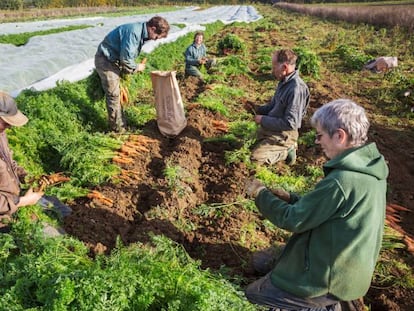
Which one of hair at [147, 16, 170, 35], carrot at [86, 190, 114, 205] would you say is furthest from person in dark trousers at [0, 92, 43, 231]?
hair at [147, 16, 170, 35]

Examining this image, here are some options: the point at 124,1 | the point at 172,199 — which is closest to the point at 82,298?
the point at 172,199

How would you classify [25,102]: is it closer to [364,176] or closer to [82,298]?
[82,298]

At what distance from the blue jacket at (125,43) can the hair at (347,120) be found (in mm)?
4092

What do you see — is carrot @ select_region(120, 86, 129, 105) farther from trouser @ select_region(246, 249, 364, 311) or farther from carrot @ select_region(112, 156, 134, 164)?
trouser @ select_region(246, 249, 364, 311)

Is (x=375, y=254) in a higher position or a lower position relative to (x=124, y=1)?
lower

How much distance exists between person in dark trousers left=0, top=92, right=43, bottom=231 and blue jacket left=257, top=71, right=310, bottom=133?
10.4ft

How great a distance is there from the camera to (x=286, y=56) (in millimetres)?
4766

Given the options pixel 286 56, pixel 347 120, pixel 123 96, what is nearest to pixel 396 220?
pixel 286 56

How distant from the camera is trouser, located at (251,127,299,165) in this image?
554 cm

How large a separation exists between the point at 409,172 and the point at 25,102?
5.94 m

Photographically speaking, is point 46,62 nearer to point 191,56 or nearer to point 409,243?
point 191,56

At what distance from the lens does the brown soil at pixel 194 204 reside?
12.5ft

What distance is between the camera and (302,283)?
2506 mm

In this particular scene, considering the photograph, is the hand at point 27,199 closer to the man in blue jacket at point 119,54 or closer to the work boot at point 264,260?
the work boot at point 264,260
